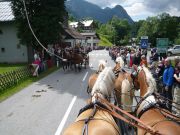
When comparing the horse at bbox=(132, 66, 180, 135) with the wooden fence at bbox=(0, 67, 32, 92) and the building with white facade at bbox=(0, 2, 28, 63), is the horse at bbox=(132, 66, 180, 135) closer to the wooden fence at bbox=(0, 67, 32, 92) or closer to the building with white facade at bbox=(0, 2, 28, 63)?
the wooden fence at bbox=(0, 67, 32, 92)

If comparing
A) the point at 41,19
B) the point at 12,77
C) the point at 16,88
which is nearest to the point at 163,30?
the point at 41,19

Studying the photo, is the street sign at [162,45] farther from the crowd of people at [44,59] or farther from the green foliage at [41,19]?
the green foliage at [41,19]

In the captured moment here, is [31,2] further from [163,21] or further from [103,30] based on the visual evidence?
[103,30]

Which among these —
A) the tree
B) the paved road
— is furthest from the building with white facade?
the tree

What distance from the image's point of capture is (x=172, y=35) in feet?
354

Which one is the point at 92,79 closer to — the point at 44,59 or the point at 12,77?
the point at 12,77

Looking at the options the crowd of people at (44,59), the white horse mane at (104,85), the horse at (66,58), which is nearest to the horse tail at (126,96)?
the white horse mane at (104,85)

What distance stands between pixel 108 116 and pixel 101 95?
3.83 feet

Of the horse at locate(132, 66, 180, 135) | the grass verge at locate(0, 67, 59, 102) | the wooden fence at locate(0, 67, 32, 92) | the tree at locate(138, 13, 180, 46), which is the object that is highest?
the tree at locate(138, 13, 180, 46)

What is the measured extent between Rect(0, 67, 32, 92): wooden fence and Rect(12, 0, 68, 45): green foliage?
680cm

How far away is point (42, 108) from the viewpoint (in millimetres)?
13391

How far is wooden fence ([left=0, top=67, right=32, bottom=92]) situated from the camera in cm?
1808

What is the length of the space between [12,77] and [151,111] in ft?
48.8

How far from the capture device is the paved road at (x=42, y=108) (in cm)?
1054
